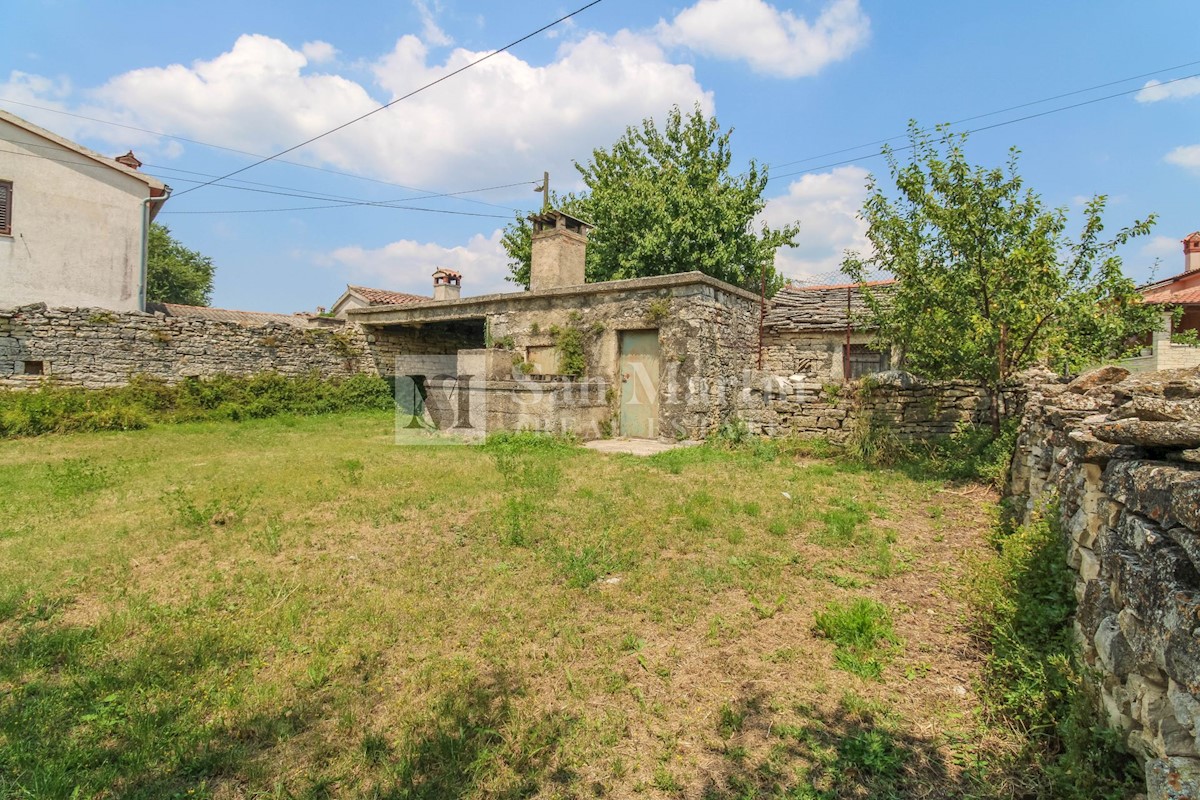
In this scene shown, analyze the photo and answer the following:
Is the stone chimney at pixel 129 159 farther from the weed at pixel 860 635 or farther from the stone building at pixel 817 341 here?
the weed at pixel 860 635

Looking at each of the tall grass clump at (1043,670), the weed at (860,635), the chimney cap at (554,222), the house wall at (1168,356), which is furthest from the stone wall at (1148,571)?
the house wall at (1168,356)

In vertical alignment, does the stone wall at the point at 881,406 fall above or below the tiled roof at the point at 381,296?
below

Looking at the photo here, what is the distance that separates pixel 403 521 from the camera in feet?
17.2

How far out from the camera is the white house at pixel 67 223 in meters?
14.1

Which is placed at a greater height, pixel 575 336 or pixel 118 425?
pixel 575 336

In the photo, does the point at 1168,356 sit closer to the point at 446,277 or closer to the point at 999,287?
the point at 999,287

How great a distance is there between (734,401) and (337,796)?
951cm

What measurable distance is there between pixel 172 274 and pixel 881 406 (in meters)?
36.1

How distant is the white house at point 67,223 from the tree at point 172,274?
55.9 feet

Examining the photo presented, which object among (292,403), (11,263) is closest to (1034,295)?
(292,403)

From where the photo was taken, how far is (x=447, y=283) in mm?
21391

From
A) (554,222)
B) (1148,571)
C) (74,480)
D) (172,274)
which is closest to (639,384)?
(554,222)

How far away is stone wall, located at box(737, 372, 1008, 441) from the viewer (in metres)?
8.74

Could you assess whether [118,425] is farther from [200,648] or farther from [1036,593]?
[1036,593]
